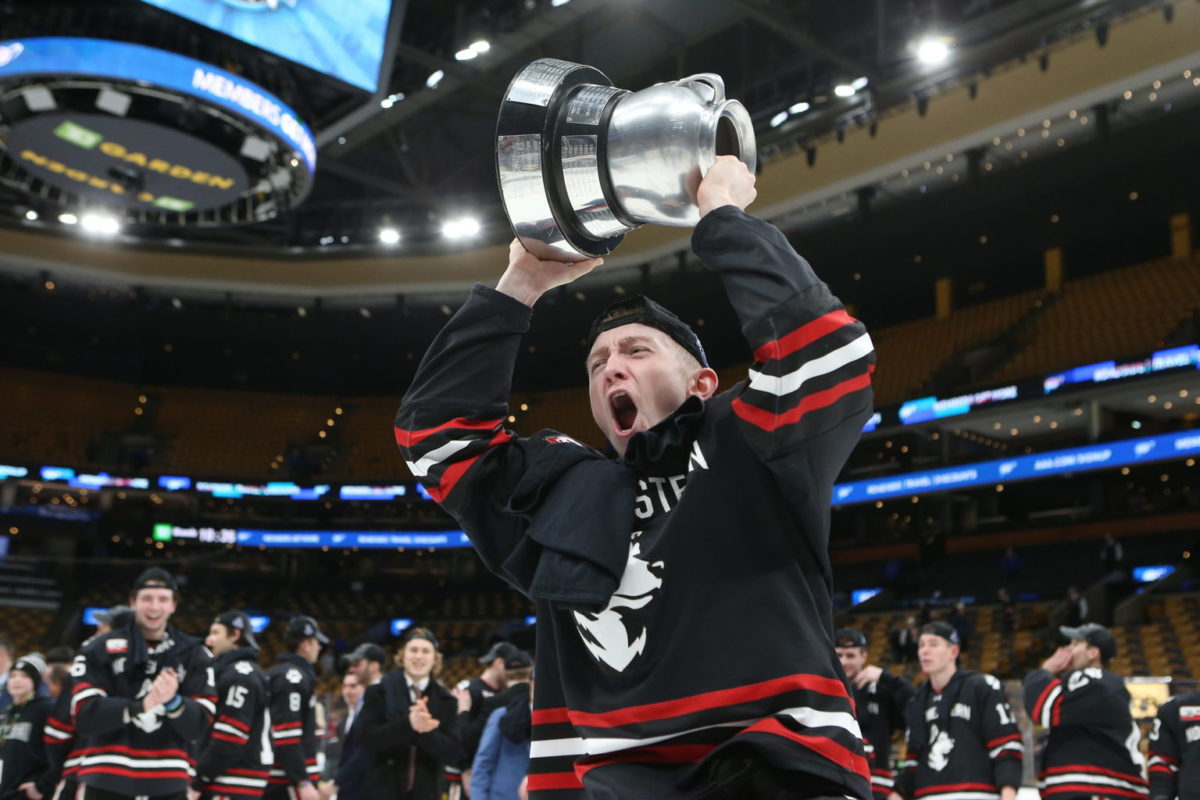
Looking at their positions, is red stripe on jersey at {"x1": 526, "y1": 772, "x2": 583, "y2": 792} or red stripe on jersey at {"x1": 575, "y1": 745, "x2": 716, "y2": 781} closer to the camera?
red stripe on jersey at {"x1": 575, "y1": 745, "x2": 716, "y2": 781}

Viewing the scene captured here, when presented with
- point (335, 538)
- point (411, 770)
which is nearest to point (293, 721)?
point (411, 770)

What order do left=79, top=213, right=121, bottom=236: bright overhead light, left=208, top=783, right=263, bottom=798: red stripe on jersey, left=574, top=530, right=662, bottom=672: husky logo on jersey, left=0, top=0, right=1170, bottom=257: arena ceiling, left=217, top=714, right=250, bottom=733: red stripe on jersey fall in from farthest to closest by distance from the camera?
left=79, top=213, right=121, bottom=236: bright overhead light, left=0, top=0, right=1170, bottom=257: arena ceiling, left=208, top=783, right=263, bottom=798: red stripe on jersey, left=217, top=714, right=250, bottom=733: red stripe on jersey, left=574, top=530, right=662, bottom=672: husky logo on jersey

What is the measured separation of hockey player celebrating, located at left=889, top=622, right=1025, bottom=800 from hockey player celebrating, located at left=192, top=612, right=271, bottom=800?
11.8 feet

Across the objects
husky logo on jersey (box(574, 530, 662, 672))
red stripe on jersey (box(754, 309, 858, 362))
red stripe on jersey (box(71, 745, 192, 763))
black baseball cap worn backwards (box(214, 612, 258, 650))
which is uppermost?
black baseball cap worn backwards (box(214, 612, 258, 650))

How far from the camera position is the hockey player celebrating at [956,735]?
614 cm

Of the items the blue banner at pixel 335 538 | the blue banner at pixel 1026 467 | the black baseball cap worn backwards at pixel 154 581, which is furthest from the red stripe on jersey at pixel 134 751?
the blue banner at pixel 335 538

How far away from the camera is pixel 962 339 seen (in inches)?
851

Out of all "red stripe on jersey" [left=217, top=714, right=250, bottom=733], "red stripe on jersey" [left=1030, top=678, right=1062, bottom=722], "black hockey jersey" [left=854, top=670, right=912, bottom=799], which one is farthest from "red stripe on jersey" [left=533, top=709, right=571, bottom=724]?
"black hockey jersey" [left=854, top=670, right=912, bottom=799]

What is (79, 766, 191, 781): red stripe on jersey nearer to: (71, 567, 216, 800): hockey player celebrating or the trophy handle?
(71, 567, 216, 800): hockey player celebrating

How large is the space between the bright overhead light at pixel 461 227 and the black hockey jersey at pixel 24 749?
53.8 ft

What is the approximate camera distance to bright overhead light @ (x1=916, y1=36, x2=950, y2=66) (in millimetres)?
14969

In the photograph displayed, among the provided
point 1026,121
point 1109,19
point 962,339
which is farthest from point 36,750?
point 962,339

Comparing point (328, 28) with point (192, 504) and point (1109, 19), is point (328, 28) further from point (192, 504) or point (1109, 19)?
point (192, 504)

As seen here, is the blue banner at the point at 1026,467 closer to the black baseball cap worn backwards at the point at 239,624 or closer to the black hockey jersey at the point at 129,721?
the black baseball cap worn backwards at the point at 239,624
